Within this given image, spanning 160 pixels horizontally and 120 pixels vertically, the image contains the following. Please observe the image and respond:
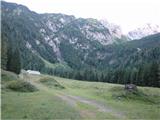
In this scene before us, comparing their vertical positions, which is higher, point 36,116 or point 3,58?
point 3,58

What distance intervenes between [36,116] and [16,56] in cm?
8737

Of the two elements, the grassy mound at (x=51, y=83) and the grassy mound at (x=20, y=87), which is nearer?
the grassy mound at (x=20, y=87)

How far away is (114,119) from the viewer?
27891mm

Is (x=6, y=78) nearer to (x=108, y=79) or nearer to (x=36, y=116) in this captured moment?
(x=36, y=116)

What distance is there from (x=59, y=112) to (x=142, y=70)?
98.0 m

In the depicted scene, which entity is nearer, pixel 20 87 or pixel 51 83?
pixel 20 87

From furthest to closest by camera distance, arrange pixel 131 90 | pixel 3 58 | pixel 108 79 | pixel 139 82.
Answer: pixel 108 79, pixel 139 82, pixel 3 58, pixel 131 90

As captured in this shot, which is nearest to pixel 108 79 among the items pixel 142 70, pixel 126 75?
pixel 126 75

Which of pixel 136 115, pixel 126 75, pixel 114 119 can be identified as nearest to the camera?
pixel 114 119

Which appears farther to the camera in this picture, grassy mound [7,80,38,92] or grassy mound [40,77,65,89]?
grassy mound [40,77,65,89]

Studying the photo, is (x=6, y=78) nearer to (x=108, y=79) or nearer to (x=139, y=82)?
(x=139, y=82)

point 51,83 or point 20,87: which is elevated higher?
point 20,87

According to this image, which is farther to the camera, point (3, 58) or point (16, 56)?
point (16, 56)

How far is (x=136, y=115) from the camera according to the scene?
3189 cm
